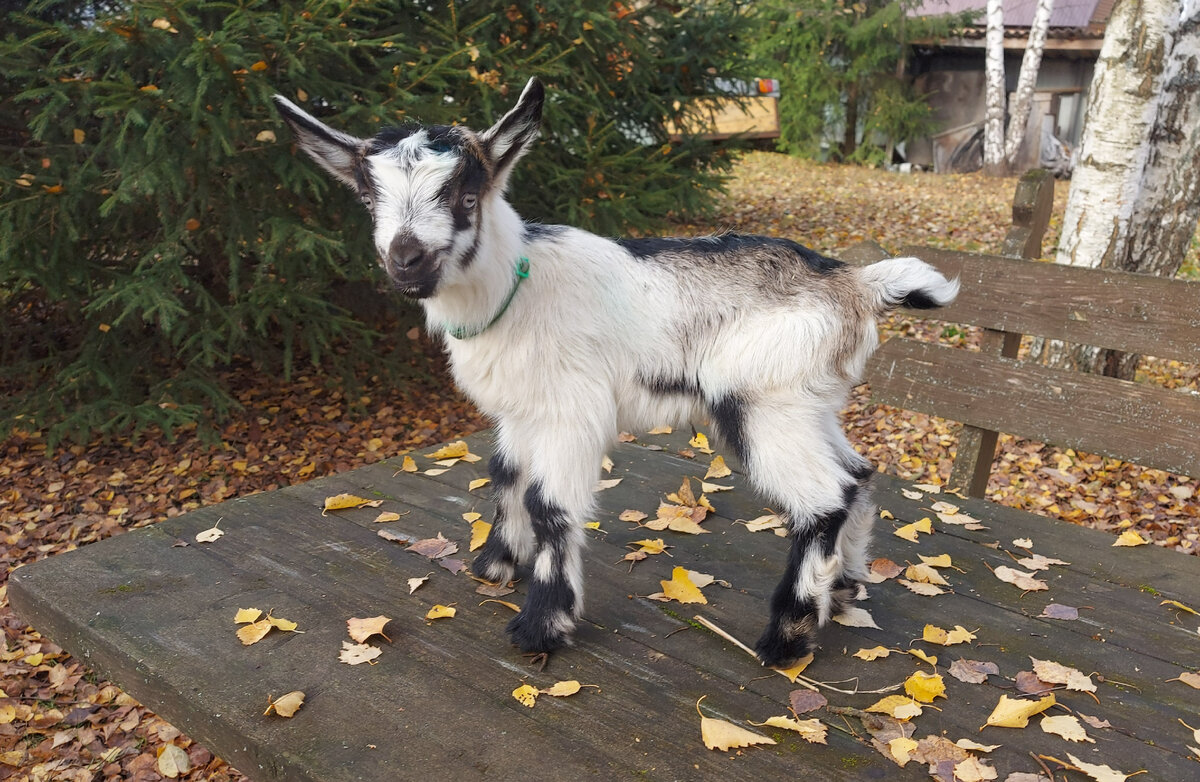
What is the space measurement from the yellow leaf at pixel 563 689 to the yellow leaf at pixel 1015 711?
3.69 ft

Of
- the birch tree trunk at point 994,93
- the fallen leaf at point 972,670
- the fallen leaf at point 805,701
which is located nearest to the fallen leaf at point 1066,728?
the fallen leaf at point 972,670

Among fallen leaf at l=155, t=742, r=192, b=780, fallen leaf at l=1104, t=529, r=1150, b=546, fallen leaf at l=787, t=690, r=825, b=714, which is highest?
fallen leaf at l=1104, t=529, r=1150, b=546

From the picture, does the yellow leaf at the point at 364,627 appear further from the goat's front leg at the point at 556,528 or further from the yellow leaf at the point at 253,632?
the goat's front leg at the point at 556,528

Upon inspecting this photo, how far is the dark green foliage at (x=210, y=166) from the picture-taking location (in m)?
4.79

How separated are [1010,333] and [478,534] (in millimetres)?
2645

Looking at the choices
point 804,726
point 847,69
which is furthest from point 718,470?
point 847,69

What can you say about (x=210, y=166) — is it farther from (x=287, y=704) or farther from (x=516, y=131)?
(x=287, y=704)

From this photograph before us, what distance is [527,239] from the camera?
2805mm

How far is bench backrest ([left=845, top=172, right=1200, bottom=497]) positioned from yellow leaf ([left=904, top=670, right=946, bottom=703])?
1878 mm

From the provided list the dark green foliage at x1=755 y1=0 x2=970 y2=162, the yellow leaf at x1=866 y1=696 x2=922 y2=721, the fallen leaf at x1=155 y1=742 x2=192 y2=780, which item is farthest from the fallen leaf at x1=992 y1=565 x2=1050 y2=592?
the dark green foliage at x1=755 y1=0 x2=970 y2=162

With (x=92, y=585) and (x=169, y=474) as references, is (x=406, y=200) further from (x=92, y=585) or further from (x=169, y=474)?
(x=169, y=474)

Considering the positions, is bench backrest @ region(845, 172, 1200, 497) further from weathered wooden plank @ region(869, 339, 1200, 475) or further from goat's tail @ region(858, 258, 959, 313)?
goat's tail @ region(858, 258, 959, 313)

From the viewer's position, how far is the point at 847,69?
16.6 m

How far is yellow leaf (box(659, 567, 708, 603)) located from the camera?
2969mm
